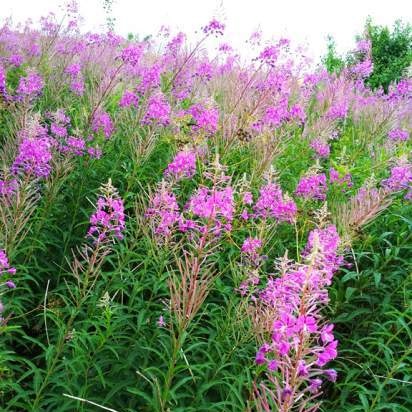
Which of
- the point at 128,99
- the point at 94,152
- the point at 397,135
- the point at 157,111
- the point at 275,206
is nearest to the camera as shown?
the point at 275,206

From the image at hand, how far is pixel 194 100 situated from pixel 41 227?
149 inches

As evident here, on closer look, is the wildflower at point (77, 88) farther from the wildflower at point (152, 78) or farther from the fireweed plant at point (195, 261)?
the wildflower at point (152, 78)

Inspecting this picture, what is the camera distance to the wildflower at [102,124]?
5141 millimetres

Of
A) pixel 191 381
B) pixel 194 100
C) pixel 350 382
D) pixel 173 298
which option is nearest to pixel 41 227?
pixel 191 381

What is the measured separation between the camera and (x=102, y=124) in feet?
17.1

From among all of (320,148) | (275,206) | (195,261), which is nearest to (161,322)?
(195,261)

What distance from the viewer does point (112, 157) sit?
540cm

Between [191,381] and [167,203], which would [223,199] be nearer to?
[167,203]

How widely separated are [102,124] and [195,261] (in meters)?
3.50

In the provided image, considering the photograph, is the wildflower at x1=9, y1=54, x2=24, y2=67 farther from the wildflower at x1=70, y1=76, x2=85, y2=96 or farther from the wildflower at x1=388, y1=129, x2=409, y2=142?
the wildflower at x1=388, y1=129, x2=409, y2=142

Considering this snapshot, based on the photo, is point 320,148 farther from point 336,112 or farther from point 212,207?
point 212,207

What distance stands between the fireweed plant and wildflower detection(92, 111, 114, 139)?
0.03 m

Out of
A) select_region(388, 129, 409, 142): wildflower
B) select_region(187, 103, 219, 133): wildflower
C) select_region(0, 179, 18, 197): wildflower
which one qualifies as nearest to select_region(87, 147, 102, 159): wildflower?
select_region(187, 103, 219, 133): wildflower

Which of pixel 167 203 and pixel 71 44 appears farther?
pixel 71 44
